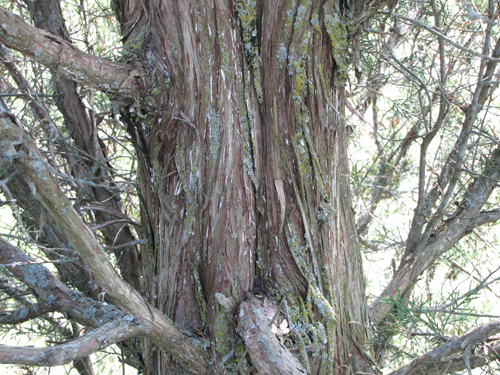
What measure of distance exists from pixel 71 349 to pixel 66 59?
77 cm

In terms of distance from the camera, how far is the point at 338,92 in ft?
4.66

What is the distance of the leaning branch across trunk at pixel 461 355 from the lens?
115cm

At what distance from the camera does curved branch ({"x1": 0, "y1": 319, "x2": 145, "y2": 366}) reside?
95 cm

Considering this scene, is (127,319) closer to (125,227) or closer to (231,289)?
(231,289)

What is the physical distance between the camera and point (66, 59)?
1.20 metres

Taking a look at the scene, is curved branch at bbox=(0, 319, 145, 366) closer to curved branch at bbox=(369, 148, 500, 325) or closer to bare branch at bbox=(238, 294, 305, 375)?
bare branch at bbox=(238, 294, 305, 375)

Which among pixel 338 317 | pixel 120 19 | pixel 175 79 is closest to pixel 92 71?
pixel 175 79

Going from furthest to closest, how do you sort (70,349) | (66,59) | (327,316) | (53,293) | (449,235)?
(449,235)
(53,293)
(327,316)
(66,59)
(70,349)

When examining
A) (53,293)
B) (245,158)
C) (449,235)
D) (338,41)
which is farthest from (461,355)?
(53,293)

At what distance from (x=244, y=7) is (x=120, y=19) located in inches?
19.3

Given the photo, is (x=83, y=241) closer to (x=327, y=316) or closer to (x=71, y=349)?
(x=71, y=349)

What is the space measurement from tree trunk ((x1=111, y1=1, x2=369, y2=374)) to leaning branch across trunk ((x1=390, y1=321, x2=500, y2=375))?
0.24 meters

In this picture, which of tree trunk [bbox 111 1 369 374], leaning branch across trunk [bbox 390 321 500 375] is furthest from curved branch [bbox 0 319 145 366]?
leaning branch across trunk [bbox 390 321 500 375]

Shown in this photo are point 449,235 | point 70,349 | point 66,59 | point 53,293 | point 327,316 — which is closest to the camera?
point 70,349
